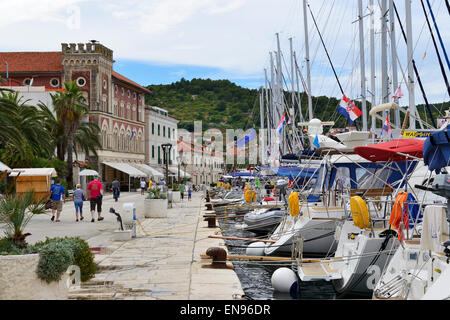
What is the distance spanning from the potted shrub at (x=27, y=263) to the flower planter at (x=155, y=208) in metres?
19.6

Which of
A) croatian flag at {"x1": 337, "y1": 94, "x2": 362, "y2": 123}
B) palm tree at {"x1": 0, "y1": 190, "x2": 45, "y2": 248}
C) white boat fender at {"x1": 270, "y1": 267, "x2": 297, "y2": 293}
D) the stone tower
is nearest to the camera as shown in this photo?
palm tree at {"x1": 0, "y1": 190, "x2": 45, "y2": 248}

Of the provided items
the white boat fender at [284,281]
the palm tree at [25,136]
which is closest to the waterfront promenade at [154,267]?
the white boat fender at [284,281]

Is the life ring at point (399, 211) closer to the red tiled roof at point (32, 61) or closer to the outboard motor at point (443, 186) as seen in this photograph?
the outboard motor at point (443, 186)

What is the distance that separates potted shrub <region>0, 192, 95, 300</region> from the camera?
7.53 m

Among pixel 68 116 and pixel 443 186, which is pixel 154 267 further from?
pixel 68 116

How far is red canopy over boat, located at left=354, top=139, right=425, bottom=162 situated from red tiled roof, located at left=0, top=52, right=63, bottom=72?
59.6 meters

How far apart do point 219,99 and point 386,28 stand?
16087 centimetres

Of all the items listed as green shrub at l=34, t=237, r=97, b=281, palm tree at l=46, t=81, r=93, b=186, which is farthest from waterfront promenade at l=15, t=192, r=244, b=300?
palm tree at l=46, t=81, r=93, b=186

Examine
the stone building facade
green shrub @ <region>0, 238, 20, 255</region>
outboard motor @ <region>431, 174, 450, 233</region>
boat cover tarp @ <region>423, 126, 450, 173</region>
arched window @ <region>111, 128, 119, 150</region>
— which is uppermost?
the stone building facade

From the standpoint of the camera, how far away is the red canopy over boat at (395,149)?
13133 mm

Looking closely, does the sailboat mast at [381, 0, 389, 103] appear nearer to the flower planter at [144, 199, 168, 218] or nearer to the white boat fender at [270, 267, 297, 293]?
the flower planter at [144, 199, 168, 218]

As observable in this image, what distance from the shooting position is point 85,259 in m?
10.4

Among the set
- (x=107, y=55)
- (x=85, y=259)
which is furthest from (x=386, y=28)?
(x=107, y=55)
